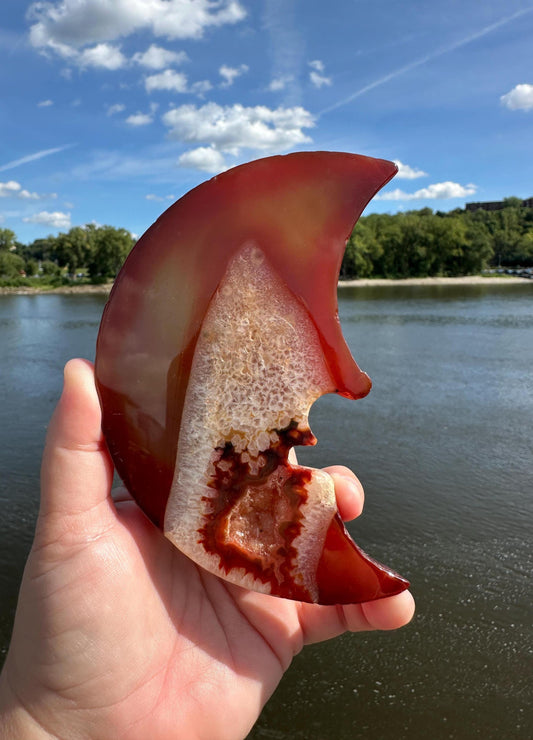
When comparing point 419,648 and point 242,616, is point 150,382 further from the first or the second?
point 419,648

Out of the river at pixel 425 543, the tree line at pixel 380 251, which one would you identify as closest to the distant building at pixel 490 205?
the tree line at pixel 380 251

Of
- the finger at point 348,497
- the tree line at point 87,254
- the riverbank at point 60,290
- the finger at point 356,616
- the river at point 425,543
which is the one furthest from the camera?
the tree line at point 87,254

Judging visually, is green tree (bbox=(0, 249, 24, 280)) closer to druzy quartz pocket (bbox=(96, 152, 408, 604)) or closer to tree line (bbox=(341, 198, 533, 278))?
tree line (bbox=(341, 198, 533, 278))

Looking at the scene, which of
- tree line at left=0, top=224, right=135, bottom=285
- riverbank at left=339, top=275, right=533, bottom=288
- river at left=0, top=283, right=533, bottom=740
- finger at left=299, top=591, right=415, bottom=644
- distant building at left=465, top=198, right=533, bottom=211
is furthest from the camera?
distant building at left=465, top=198, right=533, bottom=211

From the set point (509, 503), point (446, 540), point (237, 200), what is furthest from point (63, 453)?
point (509, 503)

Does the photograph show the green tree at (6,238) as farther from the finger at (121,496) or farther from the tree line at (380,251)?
the finger at (121,496)

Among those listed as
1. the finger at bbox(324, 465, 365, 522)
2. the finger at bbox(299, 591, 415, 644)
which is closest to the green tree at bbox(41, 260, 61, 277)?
the finger at bbox(324, 465, 365, 522)
